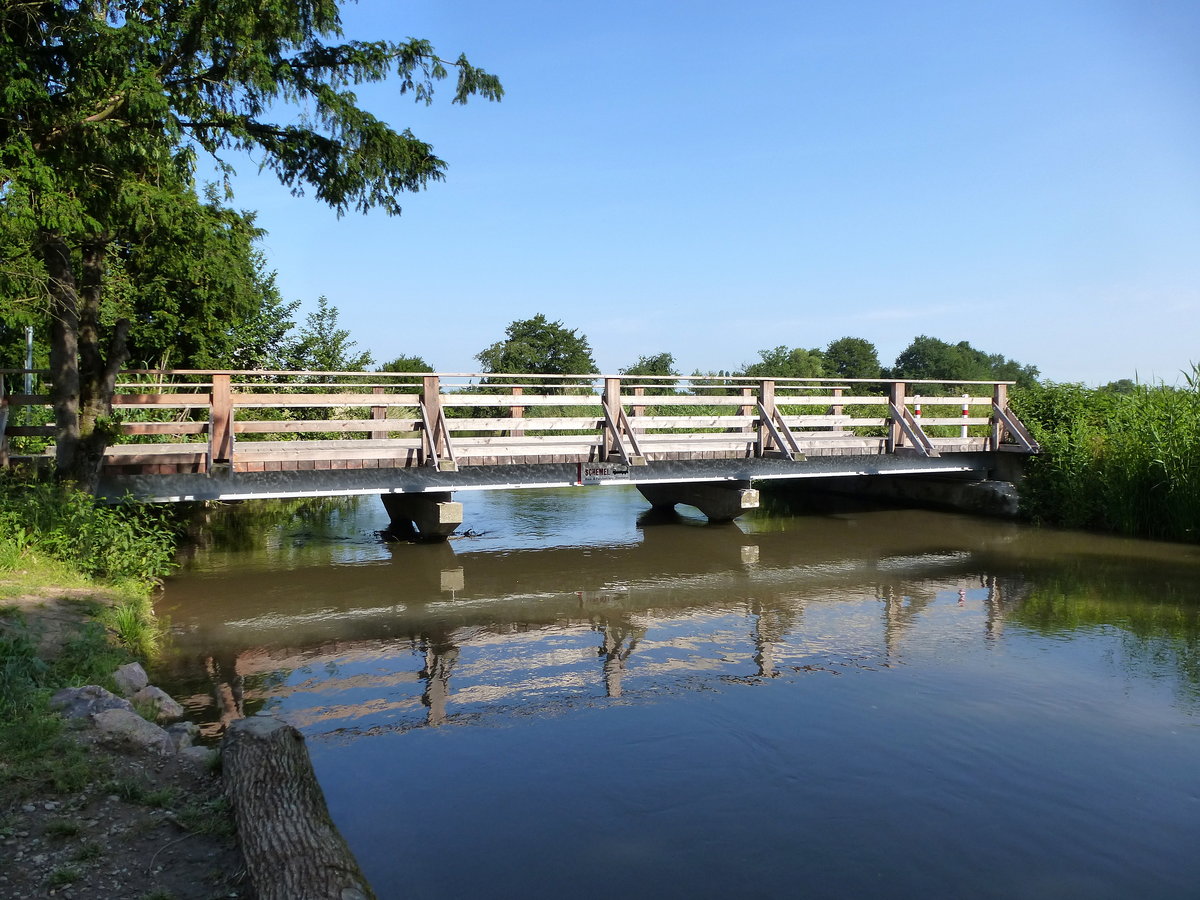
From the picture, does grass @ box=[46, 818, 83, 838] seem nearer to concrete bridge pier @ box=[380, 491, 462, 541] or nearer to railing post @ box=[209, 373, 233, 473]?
railing post @ box=[209, 373, 233, 473]

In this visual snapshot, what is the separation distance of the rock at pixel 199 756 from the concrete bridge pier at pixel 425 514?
8590mm

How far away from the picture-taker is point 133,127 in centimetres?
1002

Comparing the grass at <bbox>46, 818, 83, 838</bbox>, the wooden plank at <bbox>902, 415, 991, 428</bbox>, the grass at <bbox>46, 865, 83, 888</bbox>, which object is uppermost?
the wooden plank at <bbox>902, 415, 991, 428</bbox>

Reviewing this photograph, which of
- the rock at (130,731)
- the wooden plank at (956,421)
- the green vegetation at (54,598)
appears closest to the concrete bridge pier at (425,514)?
the green vegetation at (54,598)

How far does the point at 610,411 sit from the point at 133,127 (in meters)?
7.72

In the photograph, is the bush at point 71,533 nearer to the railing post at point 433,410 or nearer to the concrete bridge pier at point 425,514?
the railing post at point 433,410

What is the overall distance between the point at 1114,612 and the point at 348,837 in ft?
29.3

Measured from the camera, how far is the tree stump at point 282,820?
3922mm

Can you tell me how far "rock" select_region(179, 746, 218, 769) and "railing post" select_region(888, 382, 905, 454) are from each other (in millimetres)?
14561

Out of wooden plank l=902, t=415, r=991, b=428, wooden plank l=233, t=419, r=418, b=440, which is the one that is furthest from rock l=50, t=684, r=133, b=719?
wooden plank l=902, t=415, r=991, b=428

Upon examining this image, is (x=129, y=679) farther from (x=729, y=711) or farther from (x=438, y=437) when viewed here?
(x=438, y=437)

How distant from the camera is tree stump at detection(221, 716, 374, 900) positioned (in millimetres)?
3922

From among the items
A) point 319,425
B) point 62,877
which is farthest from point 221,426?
point 62,877

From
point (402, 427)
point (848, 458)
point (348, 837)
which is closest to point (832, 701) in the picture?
point (348, 837)
